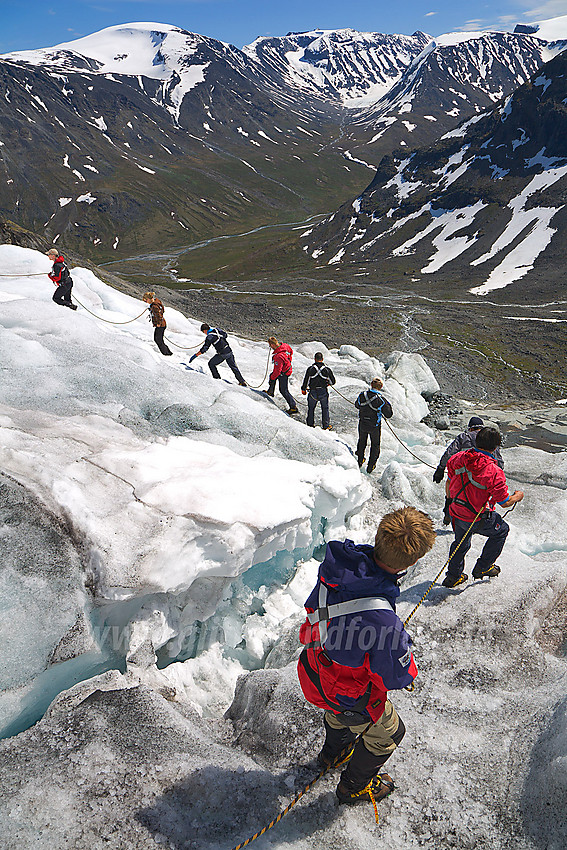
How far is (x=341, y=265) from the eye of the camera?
106 meters

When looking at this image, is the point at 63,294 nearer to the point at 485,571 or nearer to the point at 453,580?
the point at 453,580

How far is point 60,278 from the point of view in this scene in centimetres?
1616

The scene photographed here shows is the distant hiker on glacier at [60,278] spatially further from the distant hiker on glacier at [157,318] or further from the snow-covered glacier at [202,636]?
the snow-covered glacier at [202,636]

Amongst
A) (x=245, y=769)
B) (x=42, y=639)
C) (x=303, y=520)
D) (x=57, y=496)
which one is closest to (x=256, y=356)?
(x=303, y=520)

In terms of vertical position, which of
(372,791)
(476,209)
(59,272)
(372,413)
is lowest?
(372,791)

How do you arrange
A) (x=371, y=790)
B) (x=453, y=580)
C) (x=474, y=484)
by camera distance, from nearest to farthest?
(x=371, y=790) < (x=474, y=484) < (x=453, y=580)

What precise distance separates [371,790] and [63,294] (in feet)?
54.7

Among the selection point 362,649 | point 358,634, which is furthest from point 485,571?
point 358,634

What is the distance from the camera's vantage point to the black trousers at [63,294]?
16.3 m

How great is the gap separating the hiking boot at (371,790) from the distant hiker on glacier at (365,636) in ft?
0.88

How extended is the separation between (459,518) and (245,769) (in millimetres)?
4679

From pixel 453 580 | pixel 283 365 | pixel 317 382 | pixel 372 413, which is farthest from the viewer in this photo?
pixel 283 365

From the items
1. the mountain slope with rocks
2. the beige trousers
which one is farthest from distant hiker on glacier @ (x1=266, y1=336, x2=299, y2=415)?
the mountain slope with rocks

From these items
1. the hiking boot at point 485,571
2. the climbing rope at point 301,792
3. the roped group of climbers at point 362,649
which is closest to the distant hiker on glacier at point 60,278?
→ the hiking boot at point 485,571
